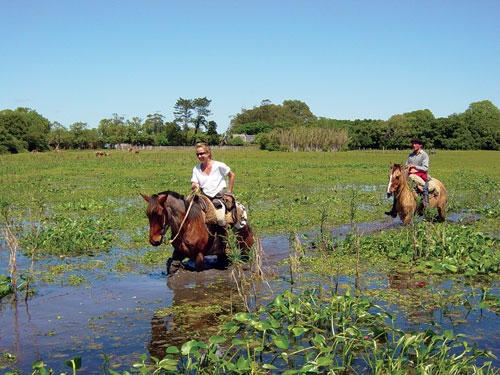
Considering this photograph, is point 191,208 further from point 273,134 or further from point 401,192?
point 273,134

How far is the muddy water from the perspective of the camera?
599cm

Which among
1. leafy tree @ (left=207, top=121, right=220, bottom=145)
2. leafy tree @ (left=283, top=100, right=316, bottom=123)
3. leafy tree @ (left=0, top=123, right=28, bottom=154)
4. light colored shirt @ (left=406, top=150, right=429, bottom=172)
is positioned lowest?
light colored shirt @ (left=406, top=150, right=429, bottom=172)

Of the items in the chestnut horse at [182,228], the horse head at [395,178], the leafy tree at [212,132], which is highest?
the leafy tree at [212,132]

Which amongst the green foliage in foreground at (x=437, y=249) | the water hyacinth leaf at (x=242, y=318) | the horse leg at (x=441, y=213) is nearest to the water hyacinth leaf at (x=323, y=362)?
the water hyacinth leaf at (x=242, y=318)

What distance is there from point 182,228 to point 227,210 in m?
0.83

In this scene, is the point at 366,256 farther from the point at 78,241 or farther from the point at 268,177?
the point at 268,177

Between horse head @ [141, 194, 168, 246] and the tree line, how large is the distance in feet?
241

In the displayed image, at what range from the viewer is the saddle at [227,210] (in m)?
8.79

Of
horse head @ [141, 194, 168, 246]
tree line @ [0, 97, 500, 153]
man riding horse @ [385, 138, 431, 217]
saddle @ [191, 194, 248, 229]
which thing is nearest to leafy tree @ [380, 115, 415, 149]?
tree line @ [0, 97, 500, 153]

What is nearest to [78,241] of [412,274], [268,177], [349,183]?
[412,274]

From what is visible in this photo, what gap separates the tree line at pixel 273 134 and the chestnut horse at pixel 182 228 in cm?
7304

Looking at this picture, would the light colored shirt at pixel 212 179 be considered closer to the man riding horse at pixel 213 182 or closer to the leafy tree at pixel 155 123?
the man riding horse at pixel 213 182

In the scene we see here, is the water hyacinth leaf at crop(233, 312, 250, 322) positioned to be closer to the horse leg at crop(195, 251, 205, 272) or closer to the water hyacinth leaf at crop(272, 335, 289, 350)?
the water hyacinth leaf at crop(272, 335, 289, 350)

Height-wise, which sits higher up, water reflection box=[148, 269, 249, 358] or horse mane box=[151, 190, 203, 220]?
horse mane box=[151, 190, 203, 220]
